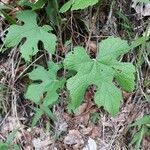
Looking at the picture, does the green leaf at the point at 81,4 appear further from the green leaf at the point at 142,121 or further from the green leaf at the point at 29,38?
the green leaf at the point at 142,121

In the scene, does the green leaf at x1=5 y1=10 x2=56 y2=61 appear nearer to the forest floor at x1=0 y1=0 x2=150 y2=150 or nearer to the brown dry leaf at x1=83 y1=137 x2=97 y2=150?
the forest floor at x1=0 y1=0 x2=150 y2=150

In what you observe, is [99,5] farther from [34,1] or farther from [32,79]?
[32,79]

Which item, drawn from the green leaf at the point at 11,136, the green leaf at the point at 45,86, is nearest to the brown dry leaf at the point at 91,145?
the green leaf at the point at 45,86

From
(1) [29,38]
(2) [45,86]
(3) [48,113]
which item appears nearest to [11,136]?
(3) [48,113]

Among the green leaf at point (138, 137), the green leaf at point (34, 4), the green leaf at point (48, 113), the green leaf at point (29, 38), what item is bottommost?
the green leaf at point (138, 137)

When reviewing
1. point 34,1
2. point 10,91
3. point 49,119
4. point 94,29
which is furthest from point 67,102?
point 34,1

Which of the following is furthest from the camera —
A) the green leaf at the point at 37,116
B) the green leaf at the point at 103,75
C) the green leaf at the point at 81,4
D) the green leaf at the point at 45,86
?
the green leaf at the point at 37,116

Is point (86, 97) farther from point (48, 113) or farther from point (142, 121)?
point (142, 121)
